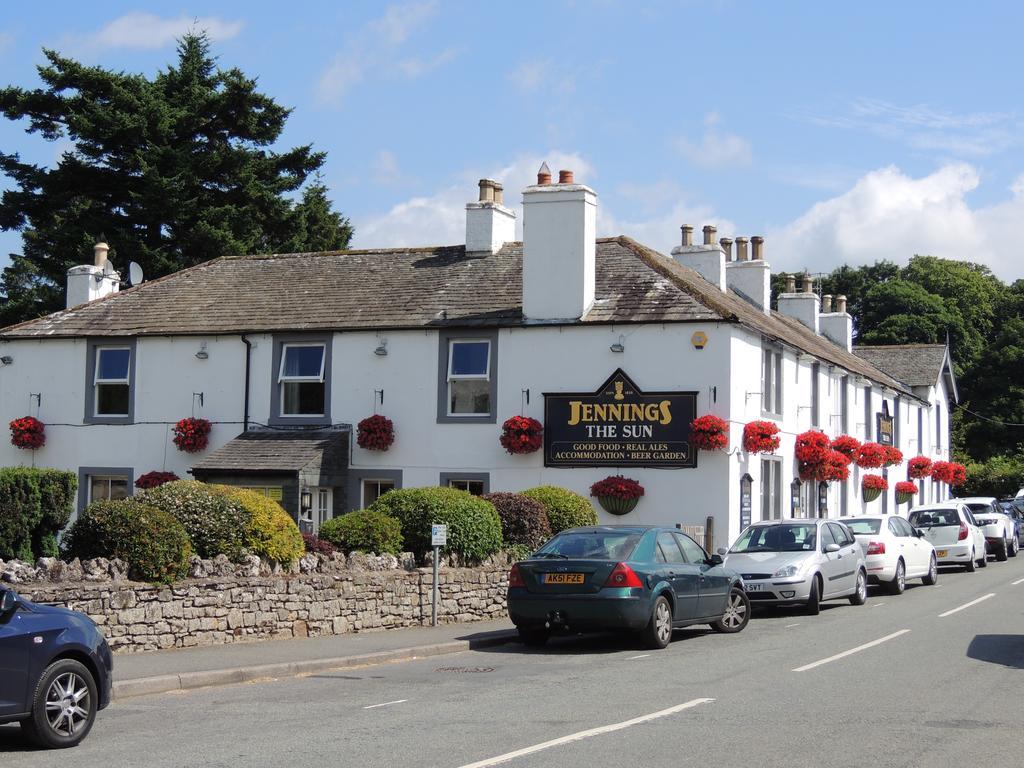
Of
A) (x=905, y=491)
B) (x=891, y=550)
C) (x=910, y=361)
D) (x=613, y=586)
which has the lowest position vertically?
(x=613, y=586)

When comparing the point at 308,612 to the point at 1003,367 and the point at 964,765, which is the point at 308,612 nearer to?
the point at 964,765

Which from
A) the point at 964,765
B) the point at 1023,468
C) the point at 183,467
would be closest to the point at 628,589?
the point at 964,765

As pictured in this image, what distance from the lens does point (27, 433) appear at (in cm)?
3088

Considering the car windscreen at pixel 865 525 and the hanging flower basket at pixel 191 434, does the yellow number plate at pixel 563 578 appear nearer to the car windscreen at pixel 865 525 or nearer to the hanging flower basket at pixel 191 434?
the car windscreen at pixel 865 525

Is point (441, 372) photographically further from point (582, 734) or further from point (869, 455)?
point (582, 734)

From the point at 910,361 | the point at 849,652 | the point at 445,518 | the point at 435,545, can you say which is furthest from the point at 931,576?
the point at 910,361

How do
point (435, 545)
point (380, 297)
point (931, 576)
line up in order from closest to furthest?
point (435, 545) → point (931, 576) → point (380, 297)

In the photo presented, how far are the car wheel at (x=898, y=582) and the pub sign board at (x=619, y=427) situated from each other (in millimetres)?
4527

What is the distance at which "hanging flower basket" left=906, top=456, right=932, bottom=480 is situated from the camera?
156 feet

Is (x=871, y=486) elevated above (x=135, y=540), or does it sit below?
above

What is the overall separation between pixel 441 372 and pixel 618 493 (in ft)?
16.1

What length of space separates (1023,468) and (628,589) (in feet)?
183

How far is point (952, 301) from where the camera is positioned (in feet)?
267

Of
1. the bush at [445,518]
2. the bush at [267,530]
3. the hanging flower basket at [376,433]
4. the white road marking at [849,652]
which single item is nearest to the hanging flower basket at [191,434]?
the hanging flower basket at [376,433]
